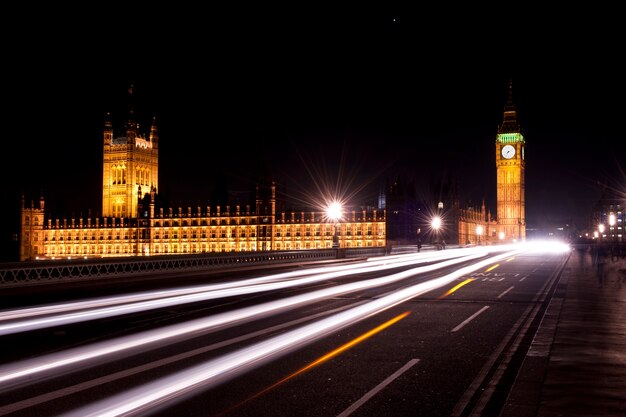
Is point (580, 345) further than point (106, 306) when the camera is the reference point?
No

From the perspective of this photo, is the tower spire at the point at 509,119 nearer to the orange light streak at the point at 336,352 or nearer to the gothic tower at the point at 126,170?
the gothic tower at the point at 126,170

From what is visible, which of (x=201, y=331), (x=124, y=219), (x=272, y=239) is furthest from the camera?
(x=124, y=219)

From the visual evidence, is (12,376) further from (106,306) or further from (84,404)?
(106,306)

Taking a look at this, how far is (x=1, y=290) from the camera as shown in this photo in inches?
992

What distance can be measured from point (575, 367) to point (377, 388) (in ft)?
11.2

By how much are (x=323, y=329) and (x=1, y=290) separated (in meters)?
17.8

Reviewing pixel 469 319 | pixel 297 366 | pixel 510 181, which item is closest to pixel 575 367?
pixel 297 366

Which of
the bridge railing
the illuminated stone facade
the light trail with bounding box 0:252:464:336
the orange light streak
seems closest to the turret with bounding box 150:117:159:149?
the illuminated stone facade

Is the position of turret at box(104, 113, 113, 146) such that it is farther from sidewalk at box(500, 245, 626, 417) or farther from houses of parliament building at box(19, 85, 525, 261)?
sidewalk at box(500, 245, 626, 417)

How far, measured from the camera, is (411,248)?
69.8 m

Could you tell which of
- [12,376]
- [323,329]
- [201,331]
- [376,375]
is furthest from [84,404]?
[323,329]

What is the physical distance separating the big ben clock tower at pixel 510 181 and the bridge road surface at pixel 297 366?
161m

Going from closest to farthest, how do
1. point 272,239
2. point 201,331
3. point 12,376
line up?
point 12,376 → point 201,331 → point 272,239

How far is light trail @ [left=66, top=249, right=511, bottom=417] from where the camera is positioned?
7266 millimetres
